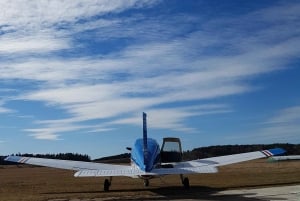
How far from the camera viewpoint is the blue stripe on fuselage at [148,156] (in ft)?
70.8

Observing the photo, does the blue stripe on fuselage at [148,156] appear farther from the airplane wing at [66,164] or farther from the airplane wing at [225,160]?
the airplane wing at [225,160]

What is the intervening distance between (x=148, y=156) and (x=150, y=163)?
48 centimetres

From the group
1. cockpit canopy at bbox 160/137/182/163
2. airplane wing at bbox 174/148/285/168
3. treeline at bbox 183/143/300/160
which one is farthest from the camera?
treeline at bbox 183/143/300/160

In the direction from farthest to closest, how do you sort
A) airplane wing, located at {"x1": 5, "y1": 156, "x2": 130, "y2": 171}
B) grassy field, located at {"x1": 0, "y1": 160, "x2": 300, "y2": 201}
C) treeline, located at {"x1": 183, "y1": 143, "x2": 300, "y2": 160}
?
treeline, located at {"x1": 183, "y1": 143, "x2": 300, "y2": 160}
airplane wing, located at {"x1": 5, "y1": 156, "x2": 130, "y2": 171}
grassy field, located at {"x1": 0, "y1": 160, "x2": 300, "y2": 201}

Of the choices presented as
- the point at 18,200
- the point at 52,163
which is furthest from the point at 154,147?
the point at 18,200

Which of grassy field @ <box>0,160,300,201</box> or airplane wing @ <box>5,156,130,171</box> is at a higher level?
airplane wing @ <box>5,156,130,171</box>

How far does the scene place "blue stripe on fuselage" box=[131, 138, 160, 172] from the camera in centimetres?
2158

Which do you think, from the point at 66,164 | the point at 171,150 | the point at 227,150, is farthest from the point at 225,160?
the point at 227,150

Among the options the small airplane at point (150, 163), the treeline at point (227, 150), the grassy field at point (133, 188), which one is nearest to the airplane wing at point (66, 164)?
the small airplane at point (150, 163)

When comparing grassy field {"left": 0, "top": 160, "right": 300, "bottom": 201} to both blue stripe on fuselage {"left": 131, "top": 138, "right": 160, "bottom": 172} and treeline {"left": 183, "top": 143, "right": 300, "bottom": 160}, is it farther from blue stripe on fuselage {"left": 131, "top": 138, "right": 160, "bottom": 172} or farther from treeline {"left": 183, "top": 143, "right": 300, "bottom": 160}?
treeline {"left": 183, "top": 143, "right": 300, "bottom": 160}

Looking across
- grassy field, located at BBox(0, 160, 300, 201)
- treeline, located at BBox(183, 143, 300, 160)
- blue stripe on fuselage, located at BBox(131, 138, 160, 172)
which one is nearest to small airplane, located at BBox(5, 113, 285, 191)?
blue stripe on fuselage, located at BBox(131, 138, 160, 172)

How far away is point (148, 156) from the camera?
22094mm

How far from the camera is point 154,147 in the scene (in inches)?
958

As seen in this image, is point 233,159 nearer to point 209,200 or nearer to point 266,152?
point 266,152
